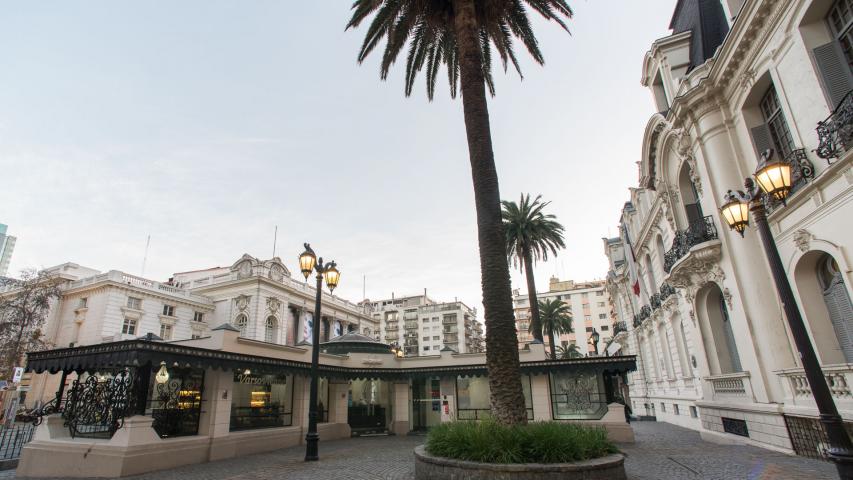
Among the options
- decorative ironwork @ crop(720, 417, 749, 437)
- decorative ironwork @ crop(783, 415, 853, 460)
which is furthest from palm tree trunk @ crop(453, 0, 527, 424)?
decorative ironwork @ crop(720, 417, 749, 437)

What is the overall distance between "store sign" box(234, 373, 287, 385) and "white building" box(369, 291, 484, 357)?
91.5 metres

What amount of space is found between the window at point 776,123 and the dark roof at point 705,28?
3284 millimetres

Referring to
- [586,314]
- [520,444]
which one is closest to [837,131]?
[520,444]

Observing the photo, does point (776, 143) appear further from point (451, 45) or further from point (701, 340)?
point (451, 45)

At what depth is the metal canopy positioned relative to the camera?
41.4 ft

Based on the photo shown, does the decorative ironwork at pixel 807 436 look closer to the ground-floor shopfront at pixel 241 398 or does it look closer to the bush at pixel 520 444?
the bush at pixel 520 444

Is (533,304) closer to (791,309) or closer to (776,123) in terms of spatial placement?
(776,123)

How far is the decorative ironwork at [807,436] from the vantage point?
10582mm

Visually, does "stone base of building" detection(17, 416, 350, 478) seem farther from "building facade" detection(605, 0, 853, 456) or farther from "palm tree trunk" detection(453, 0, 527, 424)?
"building facade" detection(605, 0, 853, 456)

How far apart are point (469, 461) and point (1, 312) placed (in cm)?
4585

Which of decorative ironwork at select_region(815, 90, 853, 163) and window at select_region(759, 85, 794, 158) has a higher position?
window at select_region(759, 85, 794, 158)

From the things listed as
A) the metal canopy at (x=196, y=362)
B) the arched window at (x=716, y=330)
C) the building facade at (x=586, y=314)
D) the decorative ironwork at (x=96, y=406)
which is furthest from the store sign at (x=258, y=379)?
the building facade at (x=586, y=314)

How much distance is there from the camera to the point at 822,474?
30.3 ft

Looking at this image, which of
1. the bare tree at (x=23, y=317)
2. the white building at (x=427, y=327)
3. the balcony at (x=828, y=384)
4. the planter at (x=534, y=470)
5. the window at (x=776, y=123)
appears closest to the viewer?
the planter at (x=534, y=470)
